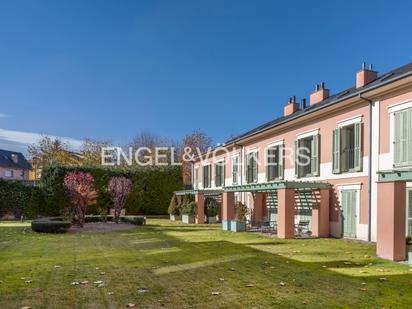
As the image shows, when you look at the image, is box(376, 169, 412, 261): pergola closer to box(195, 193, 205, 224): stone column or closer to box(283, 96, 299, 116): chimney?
box(283, 96, 299, 116): chimney

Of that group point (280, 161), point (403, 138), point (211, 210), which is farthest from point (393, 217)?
point (211, 210)

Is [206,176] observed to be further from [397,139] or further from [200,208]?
[397,139]

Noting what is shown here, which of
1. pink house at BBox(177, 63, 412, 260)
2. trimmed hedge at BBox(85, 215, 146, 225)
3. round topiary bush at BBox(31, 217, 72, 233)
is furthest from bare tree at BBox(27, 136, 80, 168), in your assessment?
round topiary bush at BBox(31, 217, 72, 233)

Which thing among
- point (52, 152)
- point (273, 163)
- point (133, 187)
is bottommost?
point (133, 187)

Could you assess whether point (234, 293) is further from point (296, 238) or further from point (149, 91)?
point (149, 91)

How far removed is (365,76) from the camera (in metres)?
17.7

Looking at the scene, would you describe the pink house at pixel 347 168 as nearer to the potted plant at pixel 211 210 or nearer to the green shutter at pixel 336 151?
the green shutter at pixel 336 151

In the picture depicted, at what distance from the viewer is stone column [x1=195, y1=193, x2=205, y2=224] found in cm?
2480

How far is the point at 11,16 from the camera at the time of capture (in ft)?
48.2

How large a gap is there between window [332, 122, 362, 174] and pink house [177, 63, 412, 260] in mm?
36

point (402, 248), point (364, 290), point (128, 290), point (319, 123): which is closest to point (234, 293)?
point (128, 290)

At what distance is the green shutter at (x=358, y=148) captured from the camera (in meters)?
14.3

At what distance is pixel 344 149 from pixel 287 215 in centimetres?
329

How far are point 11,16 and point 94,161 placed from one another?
34671 millimetres
